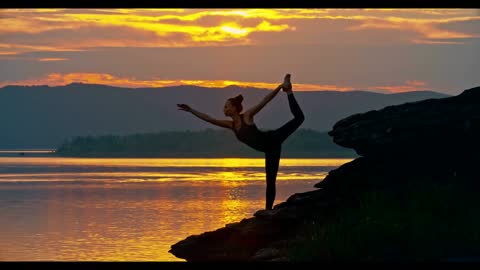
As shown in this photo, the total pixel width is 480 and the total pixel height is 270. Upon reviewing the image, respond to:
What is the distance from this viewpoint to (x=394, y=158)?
27.8 meters

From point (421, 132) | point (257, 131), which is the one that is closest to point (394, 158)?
point (421, 132)

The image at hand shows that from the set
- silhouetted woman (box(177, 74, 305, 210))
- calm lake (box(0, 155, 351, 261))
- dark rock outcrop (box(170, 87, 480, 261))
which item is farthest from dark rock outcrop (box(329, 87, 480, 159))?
calm lake (box(0, 155, 351, 261))

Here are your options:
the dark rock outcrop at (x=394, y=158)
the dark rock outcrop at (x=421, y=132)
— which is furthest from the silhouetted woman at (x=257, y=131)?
the dark rock outcrop at (x=421, y=132)

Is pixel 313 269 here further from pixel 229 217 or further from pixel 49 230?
pixel 229 217

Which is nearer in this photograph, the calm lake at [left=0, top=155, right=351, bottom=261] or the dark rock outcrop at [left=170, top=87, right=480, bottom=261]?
the dark rock outcrop at [left=170, top=87, right=480, bottom=261]

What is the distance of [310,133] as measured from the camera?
138 meters

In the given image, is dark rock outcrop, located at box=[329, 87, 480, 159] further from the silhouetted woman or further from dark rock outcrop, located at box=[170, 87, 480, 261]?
the silhouetted woman

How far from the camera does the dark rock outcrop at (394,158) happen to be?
25.2m

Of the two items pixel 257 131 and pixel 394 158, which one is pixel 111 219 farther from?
pixel 257 131

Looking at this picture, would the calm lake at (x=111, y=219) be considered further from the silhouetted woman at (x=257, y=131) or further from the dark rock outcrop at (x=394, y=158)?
the silhouetted woman at (x=257, y=131)

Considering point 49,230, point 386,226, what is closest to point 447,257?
point 386,226

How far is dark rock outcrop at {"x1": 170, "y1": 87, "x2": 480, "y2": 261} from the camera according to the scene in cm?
2523

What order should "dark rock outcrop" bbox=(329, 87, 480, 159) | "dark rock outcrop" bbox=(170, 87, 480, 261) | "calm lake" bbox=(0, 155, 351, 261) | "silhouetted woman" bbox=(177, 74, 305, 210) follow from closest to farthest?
"silhouetted woman" bbox=(177, 74, 305, 210) → "dark rock outcrop" bbox=(170, 87, 480, 261) → "dark rock outcrop" bbox=(329, 87, 480, 159) → "calm lake" bbox=(0, 155, 351, 261)

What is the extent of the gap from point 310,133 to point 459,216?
113210mm
